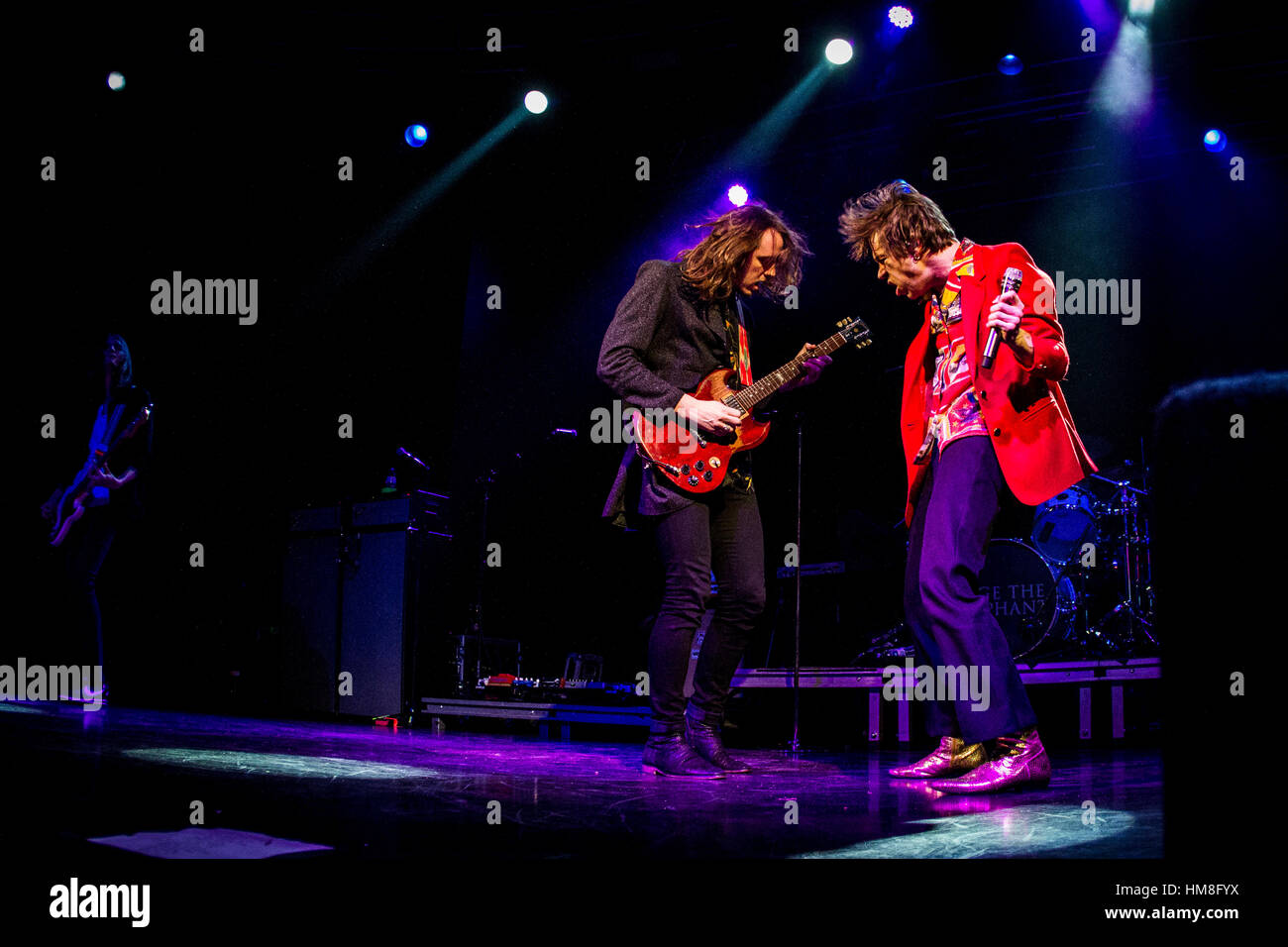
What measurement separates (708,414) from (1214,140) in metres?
6.02

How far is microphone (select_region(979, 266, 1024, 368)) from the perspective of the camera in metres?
2.97

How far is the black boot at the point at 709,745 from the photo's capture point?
356 centimetres

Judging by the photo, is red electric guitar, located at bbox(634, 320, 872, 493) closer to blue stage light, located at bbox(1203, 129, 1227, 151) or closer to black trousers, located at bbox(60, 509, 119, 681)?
black trousers, located at bbox(60, 509, 119, 681)


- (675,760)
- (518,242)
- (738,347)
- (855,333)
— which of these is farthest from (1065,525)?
(675,760)

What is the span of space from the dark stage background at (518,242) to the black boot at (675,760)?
409cm

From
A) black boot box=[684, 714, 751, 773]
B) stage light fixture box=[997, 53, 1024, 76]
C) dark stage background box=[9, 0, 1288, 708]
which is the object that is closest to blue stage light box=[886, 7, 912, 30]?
dark stage background box=[9, 0, 1288, 708]

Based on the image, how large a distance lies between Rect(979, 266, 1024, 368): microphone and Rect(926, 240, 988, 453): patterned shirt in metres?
0.16

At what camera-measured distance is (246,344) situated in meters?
9.00

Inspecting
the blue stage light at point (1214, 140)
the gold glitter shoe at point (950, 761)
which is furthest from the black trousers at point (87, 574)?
the blue stage light at point (1214, 140)

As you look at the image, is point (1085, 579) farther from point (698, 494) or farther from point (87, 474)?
point (87, 474)

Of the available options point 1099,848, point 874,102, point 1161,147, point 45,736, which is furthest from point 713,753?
point 1161,147

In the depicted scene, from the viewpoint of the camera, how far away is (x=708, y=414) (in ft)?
11.5
